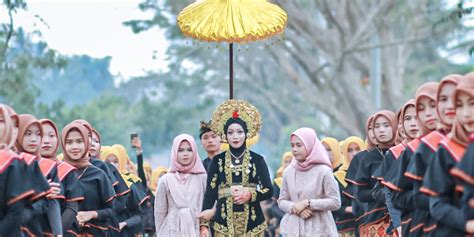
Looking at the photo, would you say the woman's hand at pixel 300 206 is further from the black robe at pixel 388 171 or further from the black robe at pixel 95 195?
the black robe at pixel 95 195

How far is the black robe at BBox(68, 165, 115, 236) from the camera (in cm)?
1358

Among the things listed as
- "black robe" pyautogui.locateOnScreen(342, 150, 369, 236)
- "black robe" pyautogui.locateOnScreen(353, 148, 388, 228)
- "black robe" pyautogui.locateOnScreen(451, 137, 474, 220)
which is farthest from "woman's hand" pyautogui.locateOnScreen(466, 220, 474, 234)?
"black robe" pyautogui.locateOnScreen(342, 150, 369, 236)

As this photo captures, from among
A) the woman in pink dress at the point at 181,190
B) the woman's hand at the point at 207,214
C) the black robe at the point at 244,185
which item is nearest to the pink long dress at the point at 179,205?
the woman in pink dress at the point at 181,190

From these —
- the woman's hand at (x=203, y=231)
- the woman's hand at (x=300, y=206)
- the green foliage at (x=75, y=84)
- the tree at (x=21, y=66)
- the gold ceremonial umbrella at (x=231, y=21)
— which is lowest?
the woman's hand at (x=203, y=231)

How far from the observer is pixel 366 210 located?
1451 centimetres

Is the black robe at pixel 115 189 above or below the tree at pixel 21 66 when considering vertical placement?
below

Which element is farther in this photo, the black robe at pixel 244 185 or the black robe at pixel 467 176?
the black robe at pixel 244 185

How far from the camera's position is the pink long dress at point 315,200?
45.3ft

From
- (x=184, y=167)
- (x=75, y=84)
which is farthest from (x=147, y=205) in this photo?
(x=75, y=84)

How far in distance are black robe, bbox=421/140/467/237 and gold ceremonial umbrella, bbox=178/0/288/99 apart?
5.89 m

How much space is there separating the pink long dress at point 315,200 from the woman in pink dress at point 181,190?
1039mm

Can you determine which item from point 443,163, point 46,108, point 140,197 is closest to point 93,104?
point 46,108

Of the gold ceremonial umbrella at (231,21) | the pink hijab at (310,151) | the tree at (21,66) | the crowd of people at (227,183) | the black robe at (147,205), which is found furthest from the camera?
the tree at (21,66)

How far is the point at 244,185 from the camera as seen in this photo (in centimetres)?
1410
